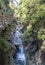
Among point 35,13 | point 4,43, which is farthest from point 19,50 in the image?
point 4,43

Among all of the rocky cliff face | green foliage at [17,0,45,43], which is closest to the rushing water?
green foliage at [17,0,45,43]

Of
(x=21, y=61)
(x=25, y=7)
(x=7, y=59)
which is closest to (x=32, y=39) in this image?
(x=21, y=61)

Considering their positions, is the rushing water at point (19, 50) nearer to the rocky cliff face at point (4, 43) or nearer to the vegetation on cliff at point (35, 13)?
the vegetation on cliff at point (35, 13)

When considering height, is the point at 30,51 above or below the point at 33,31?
below

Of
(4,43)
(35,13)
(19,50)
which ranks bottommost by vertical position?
(19,50)

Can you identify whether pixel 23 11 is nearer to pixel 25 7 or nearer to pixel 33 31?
pixel 25 7

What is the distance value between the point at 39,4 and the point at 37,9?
67cm

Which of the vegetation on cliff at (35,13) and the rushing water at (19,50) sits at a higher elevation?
the vegetation on cliff at (35,13)

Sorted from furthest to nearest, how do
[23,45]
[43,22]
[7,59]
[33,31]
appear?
[23,45] → [33,31] → [43,22] → [7,59]

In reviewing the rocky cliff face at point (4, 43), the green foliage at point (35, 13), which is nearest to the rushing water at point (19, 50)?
the green foliage at point (35, 13)

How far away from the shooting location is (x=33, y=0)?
65.7ft

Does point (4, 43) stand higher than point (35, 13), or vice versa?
point (35, 13)

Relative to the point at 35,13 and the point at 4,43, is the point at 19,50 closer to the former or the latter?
the point at 35,13

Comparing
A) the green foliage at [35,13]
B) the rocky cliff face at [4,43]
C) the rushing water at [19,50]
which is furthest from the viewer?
the rushing water at [19,50]
